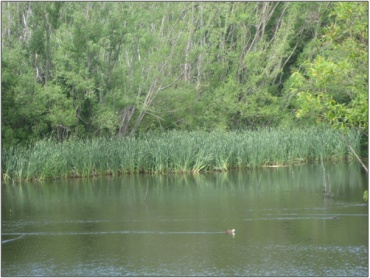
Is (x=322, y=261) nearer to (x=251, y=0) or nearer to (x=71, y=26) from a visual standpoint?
(x=71, y=26)

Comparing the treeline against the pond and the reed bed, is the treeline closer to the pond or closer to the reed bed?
the reed bed

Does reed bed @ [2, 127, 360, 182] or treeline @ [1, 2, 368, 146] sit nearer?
reed bed @ [2, 127, 360, 182]

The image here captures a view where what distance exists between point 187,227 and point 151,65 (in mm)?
13545

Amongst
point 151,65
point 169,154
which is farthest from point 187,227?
point 151,65

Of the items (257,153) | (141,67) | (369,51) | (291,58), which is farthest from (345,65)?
(291,58)

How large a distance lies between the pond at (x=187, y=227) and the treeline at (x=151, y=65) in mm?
3337

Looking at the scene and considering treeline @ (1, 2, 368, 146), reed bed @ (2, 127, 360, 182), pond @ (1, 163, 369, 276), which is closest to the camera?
pond @ (1, 163, 369, 276)

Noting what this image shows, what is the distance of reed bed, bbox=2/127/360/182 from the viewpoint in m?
20.4

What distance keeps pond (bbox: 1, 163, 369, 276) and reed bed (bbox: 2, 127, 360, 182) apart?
713 millimetres

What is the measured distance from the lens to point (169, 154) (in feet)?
72.2

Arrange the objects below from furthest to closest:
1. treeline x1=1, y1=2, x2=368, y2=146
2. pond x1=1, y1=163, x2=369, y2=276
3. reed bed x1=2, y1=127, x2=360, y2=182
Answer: treeline x1=1, y1=2, x2=368, y2=146, reed bed x1=2, y1=127, x2=360, y2=182, pond x1=1, y1=163, x2=369, y2=276

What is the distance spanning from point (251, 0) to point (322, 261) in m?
20.6

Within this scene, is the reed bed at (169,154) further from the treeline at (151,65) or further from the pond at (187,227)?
the treeline at (151,65)

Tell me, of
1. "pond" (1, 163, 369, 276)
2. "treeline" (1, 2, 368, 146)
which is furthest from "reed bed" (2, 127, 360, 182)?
"treeline" (1, 2, 368, 146)
